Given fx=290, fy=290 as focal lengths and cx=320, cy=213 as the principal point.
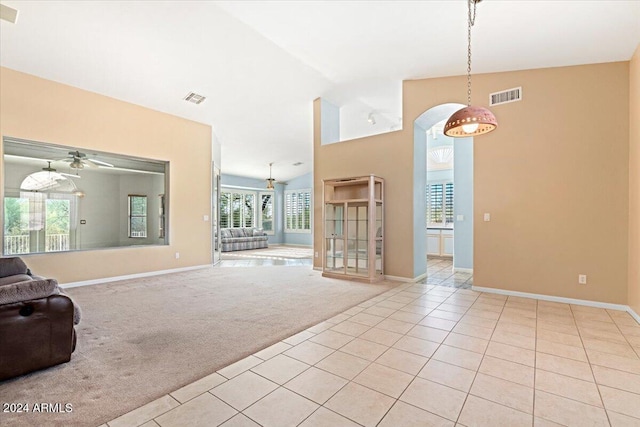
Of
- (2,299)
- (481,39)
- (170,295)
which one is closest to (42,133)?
(170,295)

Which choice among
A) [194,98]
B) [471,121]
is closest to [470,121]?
[471,121]

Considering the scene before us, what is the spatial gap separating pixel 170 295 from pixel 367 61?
478 centimetres

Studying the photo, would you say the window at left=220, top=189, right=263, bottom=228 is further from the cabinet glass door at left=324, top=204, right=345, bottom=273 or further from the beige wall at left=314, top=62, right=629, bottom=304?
the beige wall at left=314, top=62, right=629, bottom=304

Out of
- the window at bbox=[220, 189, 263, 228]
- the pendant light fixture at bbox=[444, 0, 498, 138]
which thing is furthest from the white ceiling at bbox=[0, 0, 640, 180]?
the window at bbox=[220, 189, 263, 228]

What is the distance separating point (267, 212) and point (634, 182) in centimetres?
1095

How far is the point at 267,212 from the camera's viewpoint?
12.6 metres

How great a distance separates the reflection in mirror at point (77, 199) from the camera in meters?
4.39

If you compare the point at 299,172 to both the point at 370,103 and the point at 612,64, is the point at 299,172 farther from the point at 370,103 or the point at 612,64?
the point at 612,64

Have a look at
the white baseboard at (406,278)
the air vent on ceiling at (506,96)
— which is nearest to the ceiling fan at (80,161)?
the white baseboard at (406,278)

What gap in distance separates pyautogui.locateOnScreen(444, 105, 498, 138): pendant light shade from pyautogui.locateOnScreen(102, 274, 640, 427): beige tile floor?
6.74 feet

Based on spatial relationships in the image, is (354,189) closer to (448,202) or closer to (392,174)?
(392,174)

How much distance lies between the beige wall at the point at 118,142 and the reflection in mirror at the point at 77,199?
19 cm

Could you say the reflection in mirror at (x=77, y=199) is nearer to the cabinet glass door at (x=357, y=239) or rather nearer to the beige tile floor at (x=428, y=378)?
the cabinet glass door at (x=357, y=239)

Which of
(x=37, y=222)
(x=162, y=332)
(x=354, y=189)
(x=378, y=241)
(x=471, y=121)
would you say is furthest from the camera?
(x=354, y=189)
